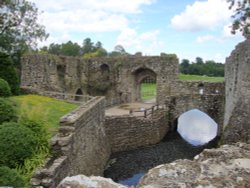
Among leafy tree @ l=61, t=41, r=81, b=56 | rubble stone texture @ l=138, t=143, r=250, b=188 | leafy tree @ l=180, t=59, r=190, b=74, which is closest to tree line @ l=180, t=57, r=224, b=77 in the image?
leafy tree @ l=180, t=59, r=190, b=74

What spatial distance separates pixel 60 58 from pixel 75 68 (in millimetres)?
2272

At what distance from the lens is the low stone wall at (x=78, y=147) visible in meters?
8.29

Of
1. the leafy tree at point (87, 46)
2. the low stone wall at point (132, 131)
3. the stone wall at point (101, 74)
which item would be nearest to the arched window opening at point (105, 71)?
the stone wall at point (101, 74)

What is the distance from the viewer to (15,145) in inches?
333

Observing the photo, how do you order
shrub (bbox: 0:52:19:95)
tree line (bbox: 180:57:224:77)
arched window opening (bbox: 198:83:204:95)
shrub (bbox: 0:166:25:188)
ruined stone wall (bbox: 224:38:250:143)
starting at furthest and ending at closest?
tree line (bbox: 180:57:224:77) < arched window opening (bbox: 198:83:204:95) < shrub (bbox: 0:52:19:95) < ruined stone wall (bbox: 224:38:250:143) < shrub (bbox: 0:166:25:188)

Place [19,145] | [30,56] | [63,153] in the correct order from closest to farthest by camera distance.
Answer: [19,145]
[63,153]
[30,56]

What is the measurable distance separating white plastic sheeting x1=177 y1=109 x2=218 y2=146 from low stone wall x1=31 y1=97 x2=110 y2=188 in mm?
8865

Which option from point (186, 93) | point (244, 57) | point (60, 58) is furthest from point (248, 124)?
point (60, 58)

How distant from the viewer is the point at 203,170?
2.02 meters

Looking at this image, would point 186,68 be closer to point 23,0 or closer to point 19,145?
point 23,0

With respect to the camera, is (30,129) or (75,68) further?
(75,68)

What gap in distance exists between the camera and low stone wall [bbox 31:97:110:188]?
8.29 metres

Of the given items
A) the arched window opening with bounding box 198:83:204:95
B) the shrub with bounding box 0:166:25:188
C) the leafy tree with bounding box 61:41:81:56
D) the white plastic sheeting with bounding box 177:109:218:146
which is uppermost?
the leafy tree with bounding box 61:41:81:56

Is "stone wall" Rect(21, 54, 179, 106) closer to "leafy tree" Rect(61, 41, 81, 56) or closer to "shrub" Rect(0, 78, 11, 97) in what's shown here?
"shrub" Rect(0, 78, 11, 97)
